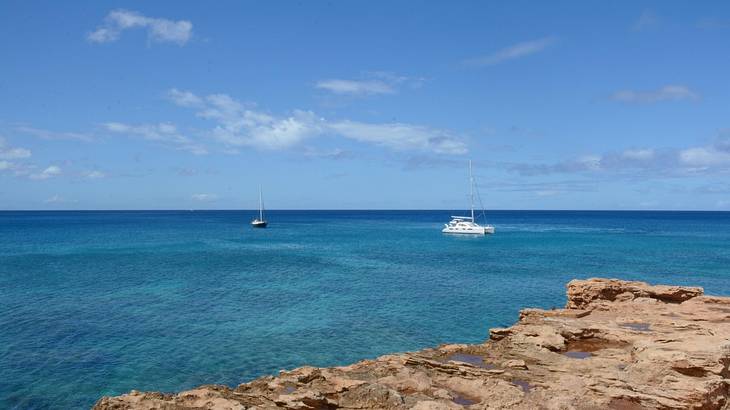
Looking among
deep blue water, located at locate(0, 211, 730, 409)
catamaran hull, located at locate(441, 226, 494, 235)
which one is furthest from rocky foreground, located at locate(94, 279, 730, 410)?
catamaran hull, located at locate(441, 226, 494, 235)

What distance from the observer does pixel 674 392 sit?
14.1 metres

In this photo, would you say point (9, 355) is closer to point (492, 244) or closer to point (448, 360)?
point (448, 360)

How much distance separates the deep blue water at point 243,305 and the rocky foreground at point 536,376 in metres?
8.77

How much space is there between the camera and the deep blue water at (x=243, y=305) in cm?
2508

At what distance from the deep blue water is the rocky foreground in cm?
877

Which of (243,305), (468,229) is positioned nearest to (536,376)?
(243,305)

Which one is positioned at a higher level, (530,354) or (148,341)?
(530,354)

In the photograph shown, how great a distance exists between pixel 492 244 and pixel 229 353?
74094 millimetres

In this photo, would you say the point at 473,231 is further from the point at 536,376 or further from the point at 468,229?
the point at 536,376

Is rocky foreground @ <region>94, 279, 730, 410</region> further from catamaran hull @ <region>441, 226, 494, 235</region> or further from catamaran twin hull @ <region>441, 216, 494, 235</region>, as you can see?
catamaran twin hull @ <region>441, 216, 494, 235</region>

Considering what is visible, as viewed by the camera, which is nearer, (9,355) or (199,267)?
(9,355)

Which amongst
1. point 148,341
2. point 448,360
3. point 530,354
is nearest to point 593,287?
point 530,354

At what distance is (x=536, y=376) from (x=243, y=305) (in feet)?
90.8

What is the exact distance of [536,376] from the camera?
1656 cm
